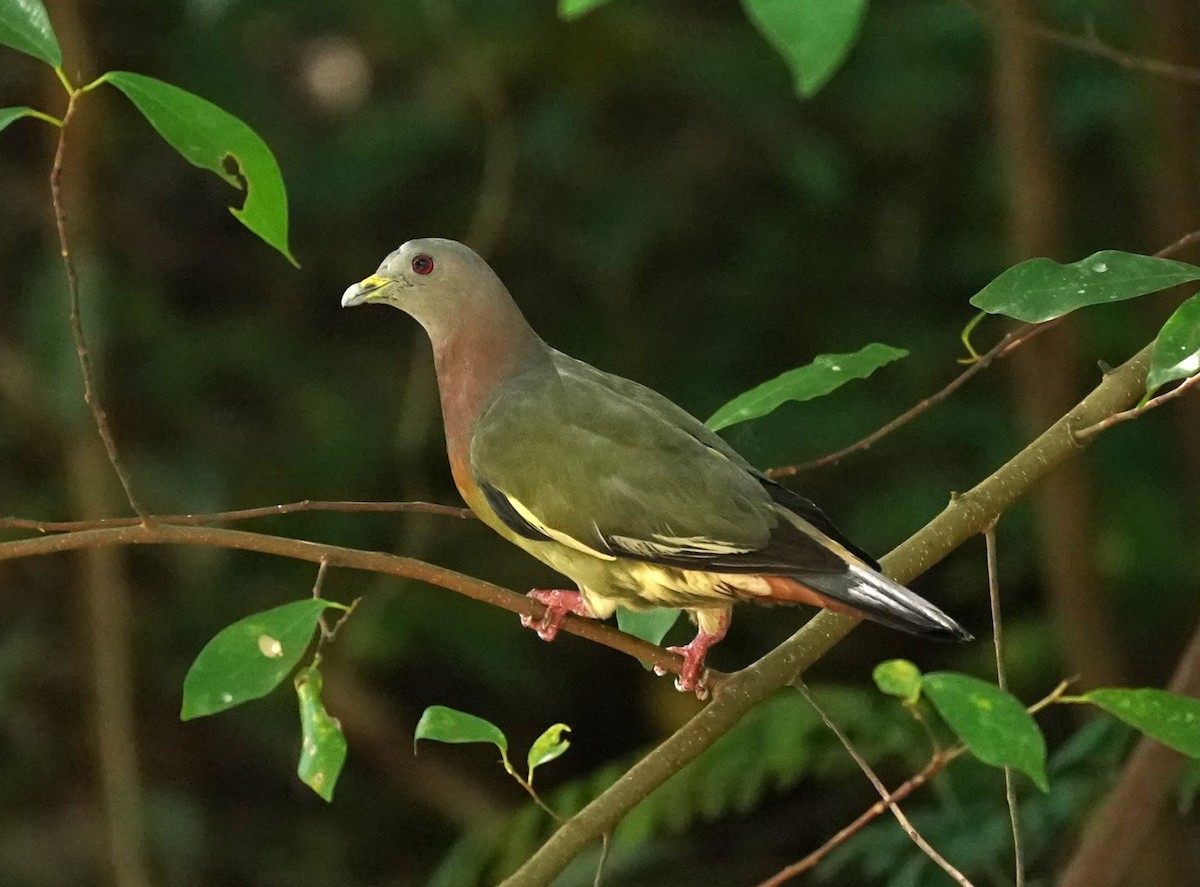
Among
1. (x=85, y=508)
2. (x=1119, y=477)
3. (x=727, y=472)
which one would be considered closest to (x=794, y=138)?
(x=1119, y=477)

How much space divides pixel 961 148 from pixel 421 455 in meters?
1.77

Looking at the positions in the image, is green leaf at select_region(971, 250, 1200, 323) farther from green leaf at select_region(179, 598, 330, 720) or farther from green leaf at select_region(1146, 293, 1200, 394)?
green leaf at select_region(179, 598, 330, 720)

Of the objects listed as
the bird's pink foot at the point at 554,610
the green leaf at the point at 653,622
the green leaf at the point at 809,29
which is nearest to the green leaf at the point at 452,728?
the bird's pink foot at the point at 554,610

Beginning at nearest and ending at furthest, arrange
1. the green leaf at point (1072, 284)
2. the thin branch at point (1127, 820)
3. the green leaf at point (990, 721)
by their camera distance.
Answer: the green leaf at point (990, 721)
the green leaf at point (1072, 284)
the thin branch at point (1127, 820)

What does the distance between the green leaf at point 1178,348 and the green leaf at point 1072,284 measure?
0.28 ft

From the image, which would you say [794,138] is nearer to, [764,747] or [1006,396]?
[1006,396]

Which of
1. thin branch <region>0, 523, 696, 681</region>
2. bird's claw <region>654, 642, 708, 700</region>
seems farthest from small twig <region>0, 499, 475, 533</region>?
bird's claw <region>654, 642, 708, 700</region>

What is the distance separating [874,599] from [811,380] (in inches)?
9.9

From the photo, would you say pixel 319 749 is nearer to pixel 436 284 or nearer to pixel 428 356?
pixel 436 284

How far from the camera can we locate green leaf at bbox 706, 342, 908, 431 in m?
1.60

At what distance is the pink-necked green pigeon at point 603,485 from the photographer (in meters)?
1.65

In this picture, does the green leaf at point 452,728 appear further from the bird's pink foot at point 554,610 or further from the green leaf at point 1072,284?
the green leaf at point 1072,284

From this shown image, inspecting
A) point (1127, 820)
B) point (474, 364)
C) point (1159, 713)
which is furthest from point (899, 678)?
point (1127, 820)

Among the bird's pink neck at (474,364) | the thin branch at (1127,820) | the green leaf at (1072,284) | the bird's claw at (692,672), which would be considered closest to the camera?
the green leaf at (1072,284)
